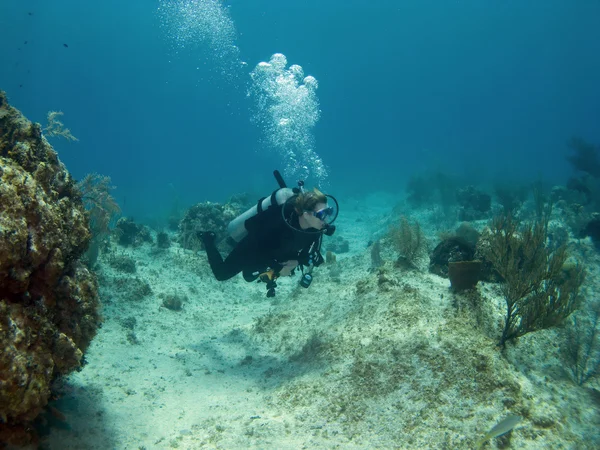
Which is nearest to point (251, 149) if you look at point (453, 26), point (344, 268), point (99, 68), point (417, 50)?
point (99, 68)

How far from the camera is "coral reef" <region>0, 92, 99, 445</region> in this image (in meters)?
2.13

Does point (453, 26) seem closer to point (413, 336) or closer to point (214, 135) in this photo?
point (214, 135)

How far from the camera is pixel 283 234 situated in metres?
5.64

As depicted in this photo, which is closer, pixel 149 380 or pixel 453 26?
pixel 149 380

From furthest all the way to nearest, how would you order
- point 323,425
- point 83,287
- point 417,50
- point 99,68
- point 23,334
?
point 417,50 < point 99,68 < point 323,425 < point 83,287 < point 23,334

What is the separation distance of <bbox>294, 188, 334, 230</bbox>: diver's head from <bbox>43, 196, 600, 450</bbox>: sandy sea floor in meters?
1.82

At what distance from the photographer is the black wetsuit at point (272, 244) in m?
5.59

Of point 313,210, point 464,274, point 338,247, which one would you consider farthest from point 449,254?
point 338,247

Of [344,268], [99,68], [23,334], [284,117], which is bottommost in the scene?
[23,334]

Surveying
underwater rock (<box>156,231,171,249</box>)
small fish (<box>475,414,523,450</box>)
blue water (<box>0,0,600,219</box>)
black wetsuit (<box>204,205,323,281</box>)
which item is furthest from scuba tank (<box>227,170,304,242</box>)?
Result: blue water (<box>0,0,600,219</box>)

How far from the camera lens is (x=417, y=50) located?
108 meters

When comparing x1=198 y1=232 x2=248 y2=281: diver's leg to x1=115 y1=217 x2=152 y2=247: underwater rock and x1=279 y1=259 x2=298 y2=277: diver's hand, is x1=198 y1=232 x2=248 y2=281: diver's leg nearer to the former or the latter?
x1=279 y1=259 x2=298 y2=277: diver's hand

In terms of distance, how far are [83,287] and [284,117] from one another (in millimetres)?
24538

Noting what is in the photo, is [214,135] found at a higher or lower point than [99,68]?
higher
